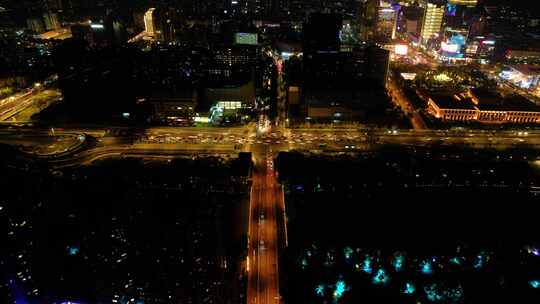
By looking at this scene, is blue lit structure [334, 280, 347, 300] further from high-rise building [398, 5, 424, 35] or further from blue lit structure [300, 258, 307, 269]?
high-rise building [398, 5, 424, 35]

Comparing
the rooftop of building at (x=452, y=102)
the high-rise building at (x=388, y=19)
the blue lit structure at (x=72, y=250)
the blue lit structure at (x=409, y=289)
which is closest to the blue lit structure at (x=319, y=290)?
the blue lit structure at (x=409, y=289)

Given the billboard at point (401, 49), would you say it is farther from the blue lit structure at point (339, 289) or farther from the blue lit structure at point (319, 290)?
the blue lit structure at point (319, 290)

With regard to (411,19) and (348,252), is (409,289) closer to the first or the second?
(348,252)

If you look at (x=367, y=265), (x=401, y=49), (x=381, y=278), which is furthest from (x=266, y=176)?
(x=401, y=49)

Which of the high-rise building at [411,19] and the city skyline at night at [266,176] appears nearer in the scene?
the city skyline at night at [266,176]

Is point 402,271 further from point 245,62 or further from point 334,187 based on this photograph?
point 245,62

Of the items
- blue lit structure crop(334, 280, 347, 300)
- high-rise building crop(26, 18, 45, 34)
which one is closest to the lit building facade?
blue lit structure crop(334, 280, 347, 300)

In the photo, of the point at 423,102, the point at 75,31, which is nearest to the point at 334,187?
the point at 423,102
